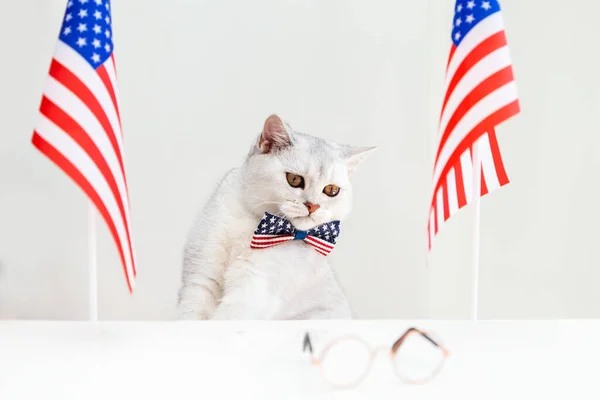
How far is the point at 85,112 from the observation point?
913 millimetres

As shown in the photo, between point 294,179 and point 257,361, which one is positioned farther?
point 294,179

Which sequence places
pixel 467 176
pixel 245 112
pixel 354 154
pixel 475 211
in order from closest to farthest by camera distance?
pixel 475 211 → pixel 467 176 → pixel 354 154 → pixel 245 112

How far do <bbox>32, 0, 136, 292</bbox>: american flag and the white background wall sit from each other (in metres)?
0.44

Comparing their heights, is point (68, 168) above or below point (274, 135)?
below

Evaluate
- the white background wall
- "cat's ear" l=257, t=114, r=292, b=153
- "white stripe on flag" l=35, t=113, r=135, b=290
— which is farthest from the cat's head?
"white stripe on flag" l=35, t=113, r=135, b=290

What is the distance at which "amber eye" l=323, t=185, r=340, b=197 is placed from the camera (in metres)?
1.24

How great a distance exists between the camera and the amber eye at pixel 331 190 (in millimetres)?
1237

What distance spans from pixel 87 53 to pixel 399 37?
0.80 m

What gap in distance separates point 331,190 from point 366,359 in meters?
0.44

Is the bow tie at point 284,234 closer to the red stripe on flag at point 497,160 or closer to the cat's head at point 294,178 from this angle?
the cat's head at point 294,178

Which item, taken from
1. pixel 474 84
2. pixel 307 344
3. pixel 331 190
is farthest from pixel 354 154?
pixel 307 344

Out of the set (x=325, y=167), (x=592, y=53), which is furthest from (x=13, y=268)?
(x=592, y=53)

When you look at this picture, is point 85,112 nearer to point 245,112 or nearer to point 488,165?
point 245,112

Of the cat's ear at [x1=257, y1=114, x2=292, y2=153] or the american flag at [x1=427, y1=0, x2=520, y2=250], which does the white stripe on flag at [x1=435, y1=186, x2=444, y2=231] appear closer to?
the american flag at [x1=427, y1=0, x2=520, y2=250]
